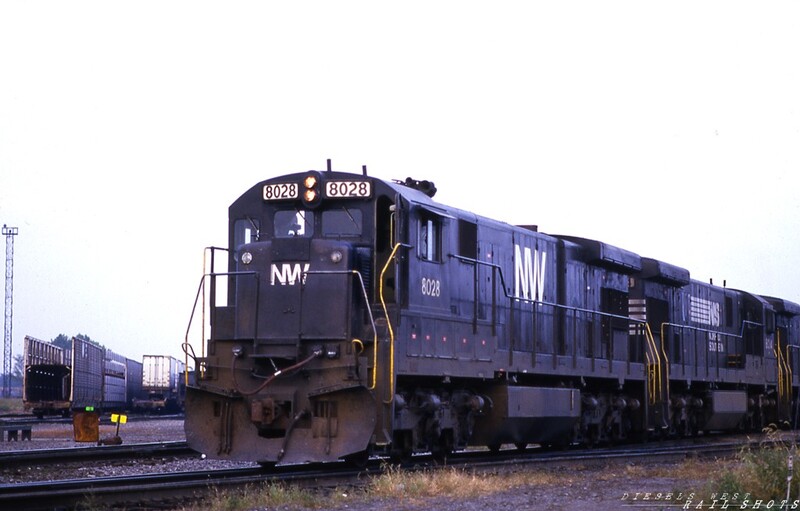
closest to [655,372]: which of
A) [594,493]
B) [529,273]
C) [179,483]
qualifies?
[529,273]

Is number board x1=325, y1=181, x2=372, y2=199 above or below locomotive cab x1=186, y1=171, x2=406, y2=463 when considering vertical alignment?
above

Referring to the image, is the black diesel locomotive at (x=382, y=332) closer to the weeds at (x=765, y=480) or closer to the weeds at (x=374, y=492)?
the weeds at (x=374, y=492)

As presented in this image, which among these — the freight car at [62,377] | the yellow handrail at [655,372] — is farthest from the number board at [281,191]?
the freight car at [62,377]

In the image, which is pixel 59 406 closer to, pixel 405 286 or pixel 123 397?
pixel 123 397

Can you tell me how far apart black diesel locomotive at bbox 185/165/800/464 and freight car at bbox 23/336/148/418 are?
71.1 ft

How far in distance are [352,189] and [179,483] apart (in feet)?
15.2

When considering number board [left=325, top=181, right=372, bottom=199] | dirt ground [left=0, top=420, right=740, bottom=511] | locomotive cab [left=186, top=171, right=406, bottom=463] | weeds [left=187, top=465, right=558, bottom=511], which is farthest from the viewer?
number board [left=325, top=181, right=372, bottom=199]

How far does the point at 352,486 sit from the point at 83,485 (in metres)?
2.74

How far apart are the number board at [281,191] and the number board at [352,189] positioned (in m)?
0.52

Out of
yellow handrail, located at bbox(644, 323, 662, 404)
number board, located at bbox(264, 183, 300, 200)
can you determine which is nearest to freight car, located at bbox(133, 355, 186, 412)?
yellow handrail, located at bbox(644, 323, 662, 404)

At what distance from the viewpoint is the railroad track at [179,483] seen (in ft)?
30.7

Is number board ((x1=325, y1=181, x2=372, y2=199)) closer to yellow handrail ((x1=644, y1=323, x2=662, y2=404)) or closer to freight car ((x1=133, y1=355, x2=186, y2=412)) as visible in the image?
yellow handrail ((x1=644, y1=323, x2=662, y2=404))

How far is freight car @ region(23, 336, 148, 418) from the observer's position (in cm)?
3644

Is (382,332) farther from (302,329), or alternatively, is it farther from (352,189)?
(352,189)
